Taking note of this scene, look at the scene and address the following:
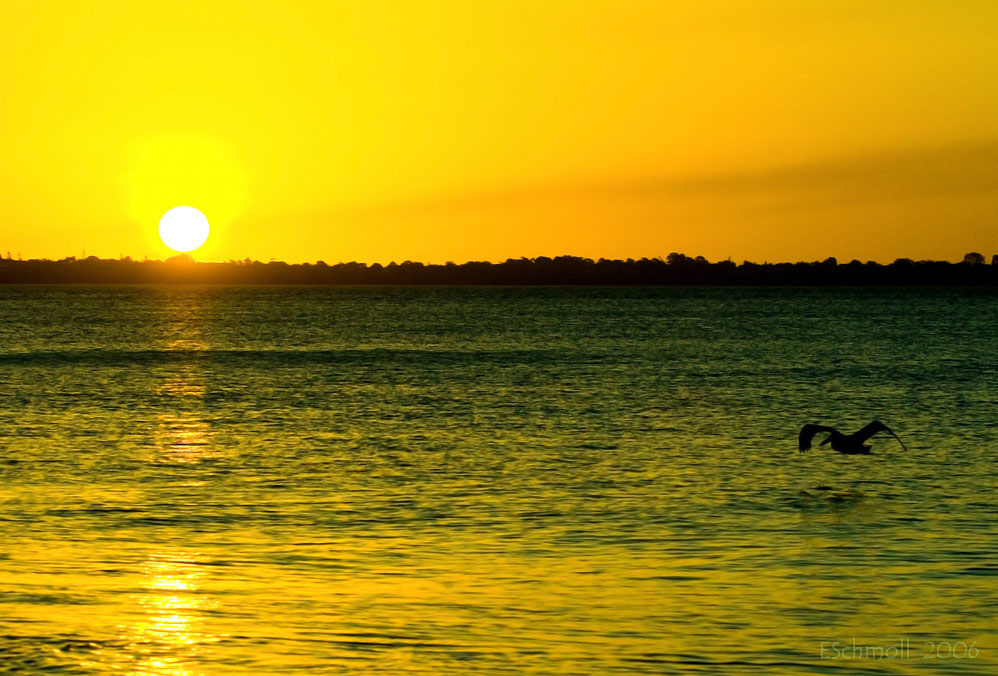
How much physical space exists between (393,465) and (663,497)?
23.7ft

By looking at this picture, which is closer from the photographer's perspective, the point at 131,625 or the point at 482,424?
the point at 131,625

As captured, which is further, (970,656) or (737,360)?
(737,360)

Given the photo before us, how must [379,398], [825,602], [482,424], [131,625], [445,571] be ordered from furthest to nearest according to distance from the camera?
[379,398], [482,424], [445,571], [825,602], [131,625]

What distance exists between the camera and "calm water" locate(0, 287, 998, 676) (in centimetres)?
1389

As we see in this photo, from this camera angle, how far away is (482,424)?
40.0 m

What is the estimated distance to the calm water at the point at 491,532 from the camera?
13.9 meters

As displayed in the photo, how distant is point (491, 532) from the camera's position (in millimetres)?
20609

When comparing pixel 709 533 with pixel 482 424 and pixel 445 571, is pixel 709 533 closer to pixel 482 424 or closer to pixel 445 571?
pixel 445 571

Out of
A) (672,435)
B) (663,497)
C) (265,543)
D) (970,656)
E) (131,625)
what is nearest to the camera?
(970,656)

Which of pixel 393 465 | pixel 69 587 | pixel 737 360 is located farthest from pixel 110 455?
pixel 737 360

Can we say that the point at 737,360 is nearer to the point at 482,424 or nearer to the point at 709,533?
the point at 482,424

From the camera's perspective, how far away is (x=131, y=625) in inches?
567

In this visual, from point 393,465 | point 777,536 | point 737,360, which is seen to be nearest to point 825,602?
point 777,536

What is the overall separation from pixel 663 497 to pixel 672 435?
Answer: 12.2 metres
